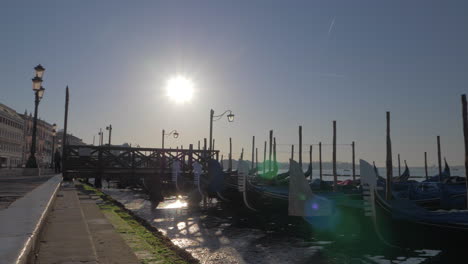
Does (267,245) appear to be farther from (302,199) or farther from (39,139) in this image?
(39,139)

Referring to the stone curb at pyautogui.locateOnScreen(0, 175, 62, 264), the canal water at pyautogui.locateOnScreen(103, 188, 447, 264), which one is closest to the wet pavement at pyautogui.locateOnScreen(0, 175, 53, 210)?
the stone curb at pyautogui.locateOnScreen(0, 175, 62, 264)

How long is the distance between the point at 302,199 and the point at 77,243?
9.58 meters

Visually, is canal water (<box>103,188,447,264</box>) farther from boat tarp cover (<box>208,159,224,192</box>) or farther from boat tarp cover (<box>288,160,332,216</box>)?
boat tarp cover (<box>208,159,224,192</box>)

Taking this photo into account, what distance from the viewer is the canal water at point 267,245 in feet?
28.9

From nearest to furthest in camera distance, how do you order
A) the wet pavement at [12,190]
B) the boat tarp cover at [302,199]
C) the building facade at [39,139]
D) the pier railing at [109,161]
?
1. the wet pavement at [12,190]
2. the boat tarp cover at [302,199]
3. the pier railing at [109,161]
4. the building facade at [39,139]

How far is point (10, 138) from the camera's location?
60094 millimetres

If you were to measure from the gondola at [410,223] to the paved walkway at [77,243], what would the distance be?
6.72 metres

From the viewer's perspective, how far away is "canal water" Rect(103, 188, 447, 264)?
28.9 feet

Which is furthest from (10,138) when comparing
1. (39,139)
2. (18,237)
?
(18,237)

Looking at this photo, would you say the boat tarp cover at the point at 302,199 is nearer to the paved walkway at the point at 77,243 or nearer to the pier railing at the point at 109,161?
the paved walkway at the point at 77,243

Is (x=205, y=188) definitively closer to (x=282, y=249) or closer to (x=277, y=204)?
(x=277, y=204)

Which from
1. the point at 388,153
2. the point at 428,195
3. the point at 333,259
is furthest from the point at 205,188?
the point at 333,259

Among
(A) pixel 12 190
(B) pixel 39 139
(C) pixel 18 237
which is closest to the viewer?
(C) pixel 18 237

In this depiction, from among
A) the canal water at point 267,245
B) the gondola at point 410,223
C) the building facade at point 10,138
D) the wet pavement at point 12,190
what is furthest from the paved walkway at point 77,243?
the building facade at point 10,138
